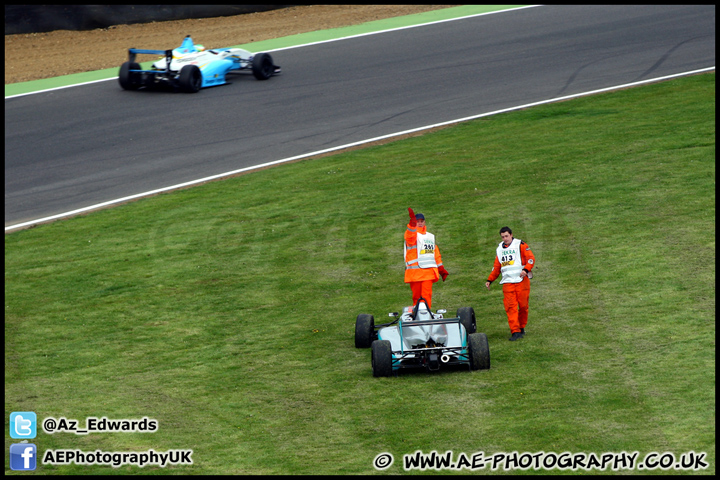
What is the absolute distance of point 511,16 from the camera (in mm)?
32406

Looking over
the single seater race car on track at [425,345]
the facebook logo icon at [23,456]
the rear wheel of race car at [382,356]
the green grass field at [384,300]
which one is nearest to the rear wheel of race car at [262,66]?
the green grass field at [384,300]

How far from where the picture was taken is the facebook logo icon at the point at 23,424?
10211mm

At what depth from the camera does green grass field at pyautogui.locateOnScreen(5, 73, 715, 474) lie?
32.1 feet

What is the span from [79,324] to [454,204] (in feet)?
27.7

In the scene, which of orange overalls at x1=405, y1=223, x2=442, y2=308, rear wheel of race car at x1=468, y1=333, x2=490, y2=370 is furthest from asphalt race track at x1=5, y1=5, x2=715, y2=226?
rear wheel of race car at x1=468, y1=333, x2=490, y2=370

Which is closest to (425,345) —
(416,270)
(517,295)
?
(416,270)

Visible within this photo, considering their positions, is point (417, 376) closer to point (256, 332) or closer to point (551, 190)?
point (256, 332)

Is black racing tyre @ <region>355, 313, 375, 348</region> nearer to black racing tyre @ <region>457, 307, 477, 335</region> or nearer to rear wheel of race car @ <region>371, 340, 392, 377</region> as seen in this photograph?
rear wheel of race car @ <region>371, 340, 392, 377</region>

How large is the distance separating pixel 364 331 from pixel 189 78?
16432mm

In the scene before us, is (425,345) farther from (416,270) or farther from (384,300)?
(384,300)

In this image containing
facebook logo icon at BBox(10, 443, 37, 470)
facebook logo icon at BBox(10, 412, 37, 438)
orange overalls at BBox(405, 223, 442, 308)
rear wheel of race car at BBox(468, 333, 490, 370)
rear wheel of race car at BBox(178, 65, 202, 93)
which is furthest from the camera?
rear wheel of race car at BBox(178, 65, 202, 93)

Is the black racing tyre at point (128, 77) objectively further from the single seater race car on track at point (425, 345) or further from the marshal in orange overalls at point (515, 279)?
the marshal in orange overalls at point (515, 279)

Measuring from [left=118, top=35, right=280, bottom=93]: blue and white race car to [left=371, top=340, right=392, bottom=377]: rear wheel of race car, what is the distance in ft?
57.6

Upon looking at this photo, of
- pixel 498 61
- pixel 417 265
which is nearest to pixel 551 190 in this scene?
pixel 417 265
